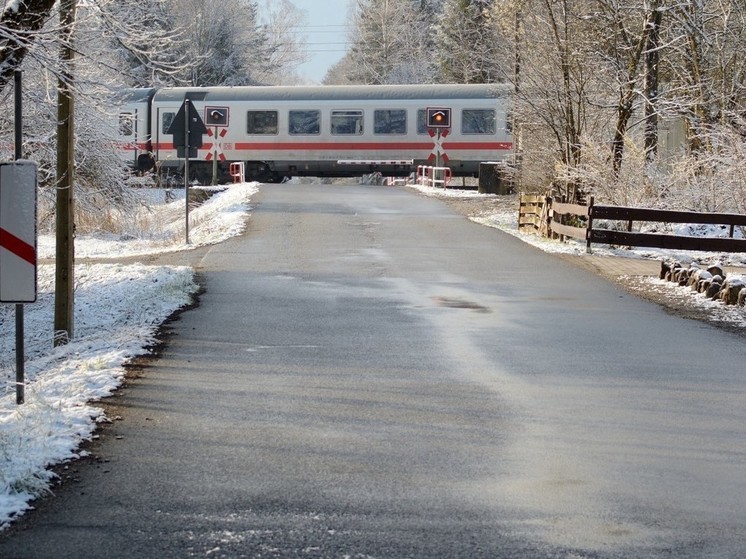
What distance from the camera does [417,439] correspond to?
7.28 m

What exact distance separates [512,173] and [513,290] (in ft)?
61.2

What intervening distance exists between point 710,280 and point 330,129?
1173 inches

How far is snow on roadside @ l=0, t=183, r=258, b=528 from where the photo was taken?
21.2 ft

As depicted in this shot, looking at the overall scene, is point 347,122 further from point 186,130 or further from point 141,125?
point 186,130

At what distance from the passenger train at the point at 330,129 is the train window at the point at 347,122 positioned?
0.04 m

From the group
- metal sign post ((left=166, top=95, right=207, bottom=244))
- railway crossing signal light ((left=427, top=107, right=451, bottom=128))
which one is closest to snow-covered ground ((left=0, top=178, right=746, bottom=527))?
metal sign post ((left=166, top=95, right=207, bottom=244))

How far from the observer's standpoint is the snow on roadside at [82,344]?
21.2ft

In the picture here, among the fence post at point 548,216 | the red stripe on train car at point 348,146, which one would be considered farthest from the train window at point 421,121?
the fence post at point 548,216

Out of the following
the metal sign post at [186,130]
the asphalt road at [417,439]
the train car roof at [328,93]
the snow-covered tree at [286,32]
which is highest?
the snow-covered tree at [286,32]

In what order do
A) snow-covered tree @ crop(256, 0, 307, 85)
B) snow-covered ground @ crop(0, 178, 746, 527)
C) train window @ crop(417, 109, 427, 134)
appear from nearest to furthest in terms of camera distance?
snow-covered ground @ crop(0, 178, 746, 527), train window @ crop(417, 109, 427, 134), snow-covered tree @ crop(256, 0, 307, 85)

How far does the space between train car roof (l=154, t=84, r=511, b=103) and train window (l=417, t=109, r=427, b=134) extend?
57 cm

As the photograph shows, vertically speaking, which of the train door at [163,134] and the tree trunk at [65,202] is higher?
the train door at [163,134]

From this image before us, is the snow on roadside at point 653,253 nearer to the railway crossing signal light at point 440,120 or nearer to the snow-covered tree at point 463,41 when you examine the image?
the railway crossing signal light at point 440,120

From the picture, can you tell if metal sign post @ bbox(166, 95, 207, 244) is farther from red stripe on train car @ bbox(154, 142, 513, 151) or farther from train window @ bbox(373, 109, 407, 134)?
train window @ bbox(373, 109, 407, 134)
